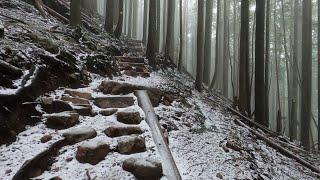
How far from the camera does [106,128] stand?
461cm

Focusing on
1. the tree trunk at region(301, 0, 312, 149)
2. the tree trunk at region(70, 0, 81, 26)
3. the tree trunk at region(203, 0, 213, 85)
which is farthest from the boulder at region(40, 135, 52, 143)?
the tree trunk at region(203, 0, 213, 85)

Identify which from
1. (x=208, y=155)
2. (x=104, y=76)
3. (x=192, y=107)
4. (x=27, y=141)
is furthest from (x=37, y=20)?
(x=208, y=155)

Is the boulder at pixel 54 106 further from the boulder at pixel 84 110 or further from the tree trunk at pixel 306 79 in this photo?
the tree trunk at pixel 306 79

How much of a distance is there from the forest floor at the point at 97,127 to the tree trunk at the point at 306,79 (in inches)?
186

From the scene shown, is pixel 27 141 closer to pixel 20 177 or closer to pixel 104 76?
pixel 20 177

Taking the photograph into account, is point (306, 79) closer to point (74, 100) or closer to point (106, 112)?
point (106, 112)

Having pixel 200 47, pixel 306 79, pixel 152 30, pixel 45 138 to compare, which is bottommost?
pixel 45 138

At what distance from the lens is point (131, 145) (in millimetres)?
4238

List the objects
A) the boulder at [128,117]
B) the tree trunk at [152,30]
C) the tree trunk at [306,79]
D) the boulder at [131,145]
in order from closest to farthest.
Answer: the boulder at [131,145]
the boulder at [128,117]
the tree trunk at [152,30]
the tree trunk at [306,79]

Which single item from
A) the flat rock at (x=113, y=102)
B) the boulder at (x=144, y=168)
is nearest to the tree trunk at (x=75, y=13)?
the flat rock at (x=113, y=102)

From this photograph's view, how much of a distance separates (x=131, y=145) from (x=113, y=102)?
1.51m

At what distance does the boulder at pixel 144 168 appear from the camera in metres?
3.75

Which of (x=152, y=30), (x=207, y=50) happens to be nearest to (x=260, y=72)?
(x=152, y=30)

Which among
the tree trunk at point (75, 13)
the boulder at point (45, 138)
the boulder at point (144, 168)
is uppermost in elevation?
the tree trunk at point (75, 13)
